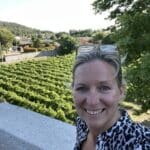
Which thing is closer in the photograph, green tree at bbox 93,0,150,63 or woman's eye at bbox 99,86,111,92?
woman's eye at bbox 99,86,111,92

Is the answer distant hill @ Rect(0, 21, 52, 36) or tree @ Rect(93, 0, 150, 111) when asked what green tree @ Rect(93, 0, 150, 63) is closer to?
tree @ Rect(93, 0, 150, 111)

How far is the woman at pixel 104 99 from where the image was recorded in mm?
1642

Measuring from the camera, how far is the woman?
A: 1642mm

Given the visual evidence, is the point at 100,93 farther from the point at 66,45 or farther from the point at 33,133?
the point at 66,45

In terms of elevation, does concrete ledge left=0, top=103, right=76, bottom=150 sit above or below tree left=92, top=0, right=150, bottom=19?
below

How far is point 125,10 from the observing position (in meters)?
9.80

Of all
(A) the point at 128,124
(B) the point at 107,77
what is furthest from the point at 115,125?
(B) the point at 107,77

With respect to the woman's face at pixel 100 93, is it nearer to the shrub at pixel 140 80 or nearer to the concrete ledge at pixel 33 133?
the concrete ledge at pixel 33 133

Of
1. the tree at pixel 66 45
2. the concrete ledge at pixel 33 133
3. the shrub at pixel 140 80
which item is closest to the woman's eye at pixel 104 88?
the concrete ledge at pixel 33 133

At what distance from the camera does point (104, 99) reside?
170cm

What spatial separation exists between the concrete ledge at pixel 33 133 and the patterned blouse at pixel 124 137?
1309mm

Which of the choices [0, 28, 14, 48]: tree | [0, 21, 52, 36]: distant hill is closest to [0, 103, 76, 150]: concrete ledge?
[0, 28, 14, 48]: tree

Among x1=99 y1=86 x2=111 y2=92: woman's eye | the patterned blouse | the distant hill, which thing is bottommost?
the distant hill

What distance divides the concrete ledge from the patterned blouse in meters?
1.31
